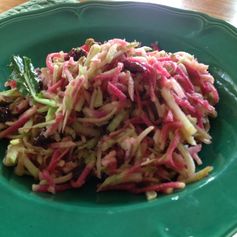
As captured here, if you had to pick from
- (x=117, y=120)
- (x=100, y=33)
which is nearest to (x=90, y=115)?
(x=117, y=120)

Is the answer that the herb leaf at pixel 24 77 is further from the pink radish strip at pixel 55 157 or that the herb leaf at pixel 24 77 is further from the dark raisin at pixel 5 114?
the pink radish strip at pixel 55 157

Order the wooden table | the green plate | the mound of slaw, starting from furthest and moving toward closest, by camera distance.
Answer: the wooden table
the mound of slaw
the green plate

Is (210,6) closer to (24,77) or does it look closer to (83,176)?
(24,77)

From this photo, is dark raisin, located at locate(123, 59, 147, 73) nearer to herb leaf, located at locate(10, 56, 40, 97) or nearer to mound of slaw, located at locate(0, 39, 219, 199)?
mound of slaw, located at locate(0, 39, 219, 199)

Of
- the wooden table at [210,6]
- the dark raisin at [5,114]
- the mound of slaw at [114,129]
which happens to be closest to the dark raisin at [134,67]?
the mound of slaw at [114,129]

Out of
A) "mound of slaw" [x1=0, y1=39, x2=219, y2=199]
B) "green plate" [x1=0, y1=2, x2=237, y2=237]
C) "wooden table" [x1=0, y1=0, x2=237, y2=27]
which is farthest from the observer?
"wooden table" [x1=0, y1=0, x2=237, y2=27]

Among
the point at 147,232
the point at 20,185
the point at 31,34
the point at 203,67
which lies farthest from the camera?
the point at 31,34

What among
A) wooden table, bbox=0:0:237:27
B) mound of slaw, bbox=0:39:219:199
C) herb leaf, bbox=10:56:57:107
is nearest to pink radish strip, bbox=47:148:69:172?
mound of slaw, bbox=0:39:219:199

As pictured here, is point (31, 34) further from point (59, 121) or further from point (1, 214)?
point (1, 214)
